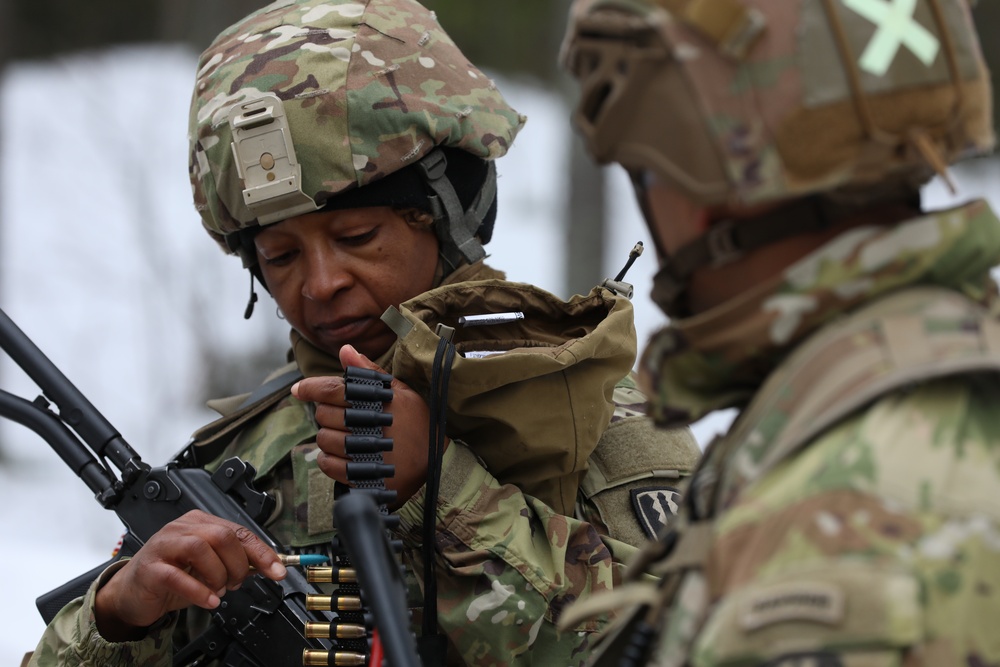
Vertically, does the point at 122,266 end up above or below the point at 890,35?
below

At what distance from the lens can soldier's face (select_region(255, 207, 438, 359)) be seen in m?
2.86

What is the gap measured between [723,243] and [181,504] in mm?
1769

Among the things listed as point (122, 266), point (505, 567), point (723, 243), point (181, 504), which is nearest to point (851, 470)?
point (723, 243)

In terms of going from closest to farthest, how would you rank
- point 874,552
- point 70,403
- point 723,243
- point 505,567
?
point 874,552, point 723,243, point 505,567, point 70,403

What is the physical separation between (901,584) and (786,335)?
375 mm

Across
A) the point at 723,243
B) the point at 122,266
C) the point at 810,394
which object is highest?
the point at 723,243

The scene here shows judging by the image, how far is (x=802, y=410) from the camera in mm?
1515

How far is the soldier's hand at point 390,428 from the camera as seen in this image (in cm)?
251

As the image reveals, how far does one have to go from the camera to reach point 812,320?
1579 millimetres

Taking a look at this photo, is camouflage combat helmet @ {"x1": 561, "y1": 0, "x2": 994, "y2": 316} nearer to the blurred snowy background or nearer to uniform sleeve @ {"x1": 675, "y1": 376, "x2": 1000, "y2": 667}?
uniform sleeve @ {"x1": 675, "y1": 376, "x2": 1000, "y2": 667}

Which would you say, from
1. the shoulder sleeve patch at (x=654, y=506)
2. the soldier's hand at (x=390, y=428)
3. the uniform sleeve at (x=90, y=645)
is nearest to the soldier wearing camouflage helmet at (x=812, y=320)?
the soldier's hand at (x=390, y=428)

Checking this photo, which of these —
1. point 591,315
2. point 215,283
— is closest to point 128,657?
point 591,315

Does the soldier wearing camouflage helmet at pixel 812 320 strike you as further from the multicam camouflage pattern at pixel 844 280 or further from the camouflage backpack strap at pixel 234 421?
the camouflage backpack strap at pixel 234 421

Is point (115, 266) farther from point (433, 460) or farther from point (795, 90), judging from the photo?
point (795, 90)
